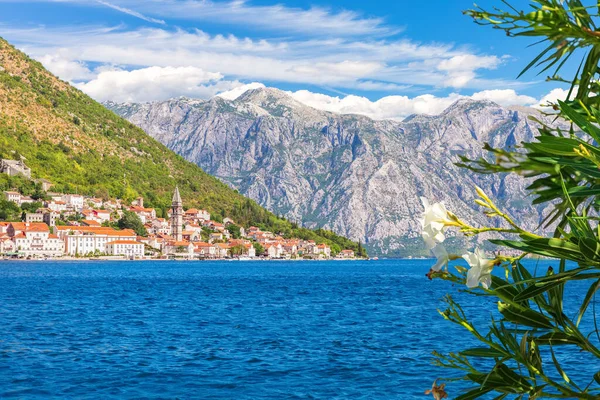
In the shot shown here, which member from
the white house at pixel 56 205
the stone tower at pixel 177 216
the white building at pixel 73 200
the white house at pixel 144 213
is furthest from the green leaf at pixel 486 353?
the stone tower at pixel 177 216

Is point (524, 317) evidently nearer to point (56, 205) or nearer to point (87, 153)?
point (56, 205)

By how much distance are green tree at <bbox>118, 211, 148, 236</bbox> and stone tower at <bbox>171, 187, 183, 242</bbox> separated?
11.3m

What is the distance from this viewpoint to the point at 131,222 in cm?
14112

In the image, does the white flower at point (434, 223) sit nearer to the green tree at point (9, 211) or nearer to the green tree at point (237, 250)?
the green tree at point (9, 211)

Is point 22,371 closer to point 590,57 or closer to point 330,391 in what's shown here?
point 330,391

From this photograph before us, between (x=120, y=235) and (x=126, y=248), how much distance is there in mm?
3294

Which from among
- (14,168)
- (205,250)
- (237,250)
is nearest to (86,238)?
(14,168)

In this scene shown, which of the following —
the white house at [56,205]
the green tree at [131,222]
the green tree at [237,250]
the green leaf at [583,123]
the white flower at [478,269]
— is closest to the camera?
the green leaf at [583,123]

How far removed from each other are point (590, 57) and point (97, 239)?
138109mm

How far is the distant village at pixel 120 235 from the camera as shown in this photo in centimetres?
12438

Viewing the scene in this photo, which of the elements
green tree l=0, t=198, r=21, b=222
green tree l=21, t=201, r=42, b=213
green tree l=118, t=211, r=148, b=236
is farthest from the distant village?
green tree l=0, t=198, r=21, b=222

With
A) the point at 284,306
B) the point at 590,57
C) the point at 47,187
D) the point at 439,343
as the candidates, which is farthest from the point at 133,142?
the point at 590,57

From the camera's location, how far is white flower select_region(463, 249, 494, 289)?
1969 mm

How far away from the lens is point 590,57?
2.22 metres
